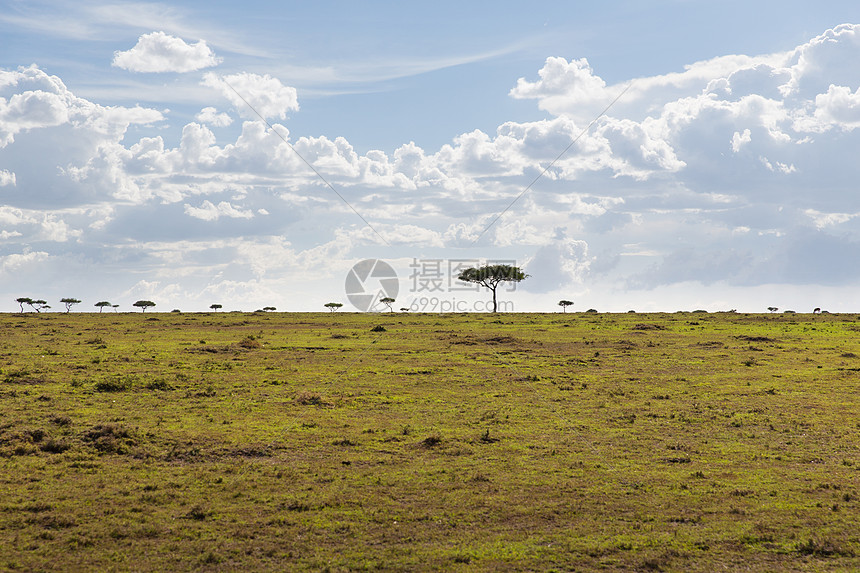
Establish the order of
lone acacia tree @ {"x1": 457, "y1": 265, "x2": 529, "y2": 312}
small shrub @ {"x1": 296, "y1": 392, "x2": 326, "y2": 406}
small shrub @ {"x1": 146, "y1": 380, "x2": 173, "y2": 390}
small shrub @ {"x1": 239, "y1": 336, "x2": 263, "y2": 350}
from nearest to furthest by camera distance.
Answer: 1. small shrub @ {"x1": 296, "y1": 392, "x2": 326, "y2": 406}
2. small shrub @ {"x1": 146, "y1": 380, "x2": 173, "y2": 390}
3. small shrub @ {"x1": 239, "y1": 336, "x2": 263, "y2": 350}
4. lone acacia tree @ {"x1": 457, "y1": 265, "x2": 529, "y2": 312}

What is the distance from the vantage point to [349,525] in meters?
11.8

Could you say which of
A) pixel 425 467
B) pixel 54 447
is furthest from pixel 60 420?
pixel 425 467

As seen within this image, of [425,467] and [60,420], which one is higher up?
[60,420]

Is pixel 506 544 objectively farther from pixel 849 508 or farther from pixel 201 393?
pixel 201 393

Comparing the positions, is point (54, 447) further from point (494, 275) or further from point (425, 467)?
point (494, 275)

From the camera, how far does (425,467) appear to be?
15.4m

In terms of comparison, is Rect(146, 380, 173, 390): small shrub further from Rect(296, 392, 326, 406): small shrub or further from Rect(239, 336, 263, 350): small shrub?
Rect(239, 336, 263, 350): small shrub

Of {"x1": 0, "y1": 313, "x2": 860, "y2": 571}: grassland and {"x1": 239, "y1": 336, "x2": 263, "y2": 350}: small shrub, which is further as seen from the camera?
{"x1": 239, "y1": 336, "x2": 263, "y2": 350}: small shrub

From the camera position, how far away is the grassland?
10867mm

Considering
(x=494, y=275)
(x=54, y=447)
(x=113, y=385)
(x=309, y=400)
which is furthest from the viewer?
(x=494, y=275)

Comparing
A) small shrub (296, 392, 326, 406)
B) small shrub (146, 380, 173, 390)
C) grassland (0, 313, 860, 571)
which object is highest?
small shrub (146, 380, 173, 390)

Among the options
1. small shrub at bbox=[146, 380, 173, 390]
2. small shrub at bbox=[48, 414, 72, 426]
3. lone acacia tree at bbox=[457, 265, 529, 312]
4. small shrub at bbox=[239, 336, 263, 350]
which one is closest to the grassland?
small shrub at bbox=[48, 414, 72, 426]

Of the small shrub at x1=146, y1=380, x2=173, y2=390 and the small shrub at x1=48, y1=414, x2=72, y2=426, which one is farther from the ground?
the small shrub at x1=146, y1=380, x2=173, y2=390

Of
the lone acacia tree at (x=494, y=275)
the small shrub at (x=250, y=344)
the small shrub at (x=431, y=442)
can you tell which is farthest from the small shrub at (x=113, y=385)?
the lone acacia tree at (x=494, y=275)
